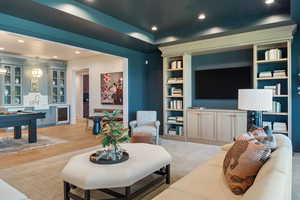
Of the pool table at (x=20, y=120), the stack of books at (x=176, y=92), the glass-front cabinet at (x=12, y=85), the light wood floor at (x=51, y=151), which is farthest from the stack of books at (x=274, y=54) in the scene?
the glass-front cabinet at (x=12, y=85)

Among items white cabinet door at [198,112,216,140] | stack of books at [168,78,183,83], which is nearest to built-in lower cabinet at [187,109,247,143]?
white cabinet door at [198,112,216,140]

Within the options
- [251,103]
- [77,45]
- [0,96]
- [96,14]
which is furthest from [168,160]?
[0,96]

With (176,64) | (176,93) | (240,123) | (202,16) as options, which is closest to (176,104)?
(176,93)

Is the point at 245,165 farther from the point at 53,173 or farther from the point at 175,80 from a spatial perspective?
the point at 175,80

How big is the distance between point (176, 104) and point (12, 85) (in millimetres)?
5778

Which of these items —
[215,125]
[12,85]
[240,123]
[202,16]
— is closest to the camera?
[202,16]

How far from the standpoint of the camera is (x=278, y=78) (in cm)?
393

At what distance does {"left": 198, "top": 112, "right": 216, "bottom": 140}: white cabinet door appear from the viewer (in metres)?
4.66

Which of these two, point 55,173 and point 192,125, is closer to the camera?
point 55,173

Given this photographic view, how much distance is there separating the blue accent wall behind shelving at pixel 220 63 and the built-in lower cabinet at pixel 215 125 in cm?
44

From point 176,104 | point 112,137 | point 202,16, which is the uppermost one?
point 202,16

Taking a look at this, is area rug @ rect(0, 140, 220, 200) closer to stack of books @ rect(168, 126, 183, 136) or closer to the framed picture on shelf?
stack of books @ rect(168, 126, 183, 136)

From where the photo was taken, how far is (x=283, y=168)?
1224mm

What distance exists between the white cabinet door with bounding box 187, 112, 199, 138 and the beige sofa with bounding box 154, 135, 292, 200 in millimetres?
2735
